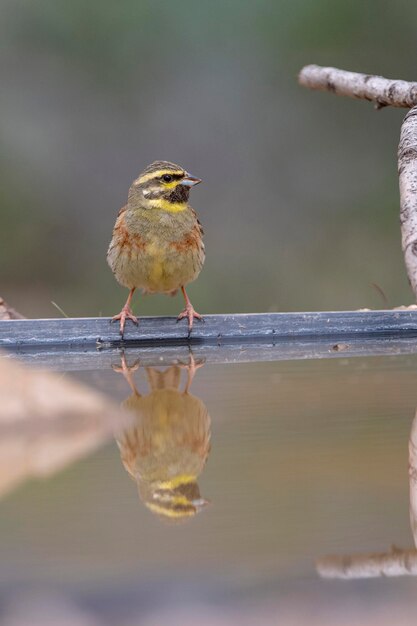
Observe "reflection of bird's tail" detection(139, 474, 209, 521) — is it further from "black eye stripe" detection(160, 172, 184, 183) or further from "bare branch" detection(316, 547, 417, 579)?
"black eye stripe" detection(160, 172, 184, 183)

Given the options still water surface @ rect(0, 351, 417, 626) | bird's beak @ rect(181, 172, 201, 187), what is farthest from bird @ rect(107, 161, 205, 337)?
still water surface @ rect(0, 351, 417, 626)

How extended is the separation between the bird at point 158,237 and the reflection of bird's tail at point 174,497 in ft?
8.64

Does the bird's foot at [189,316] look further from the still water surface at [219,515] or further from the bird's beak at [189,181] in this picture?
the still water surface at [219,515]

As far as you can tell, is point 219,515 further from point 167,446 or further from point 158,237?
point 158,237

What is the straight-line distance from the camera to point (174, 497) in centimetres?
237

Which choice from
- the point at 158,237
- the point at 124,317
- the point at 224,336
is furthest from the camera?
the point at 158,237

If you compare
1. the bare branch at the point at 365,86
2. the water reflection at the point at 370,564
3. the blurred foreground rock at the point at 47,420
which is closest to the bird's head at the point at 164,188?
the bare branch at the point at 365,86

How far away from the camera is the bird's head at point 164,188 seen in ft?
17.5

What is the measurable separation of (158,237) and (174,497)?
9.49ft

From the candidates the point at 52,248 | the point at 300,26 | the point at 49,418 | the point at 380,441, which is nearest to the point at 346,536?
the point at 380,441

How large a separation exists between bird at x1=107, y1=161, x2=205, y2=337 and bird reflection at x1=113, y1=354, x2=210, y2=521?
4.84 ft

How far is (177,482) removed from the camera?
2.48 m

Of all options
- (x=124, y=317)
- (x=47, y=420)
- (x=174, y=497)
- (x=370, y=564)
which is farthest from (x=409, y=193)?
(x=370, y=564)

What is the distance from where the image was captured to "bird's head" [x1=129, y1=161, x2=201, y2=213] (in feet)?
17.5
